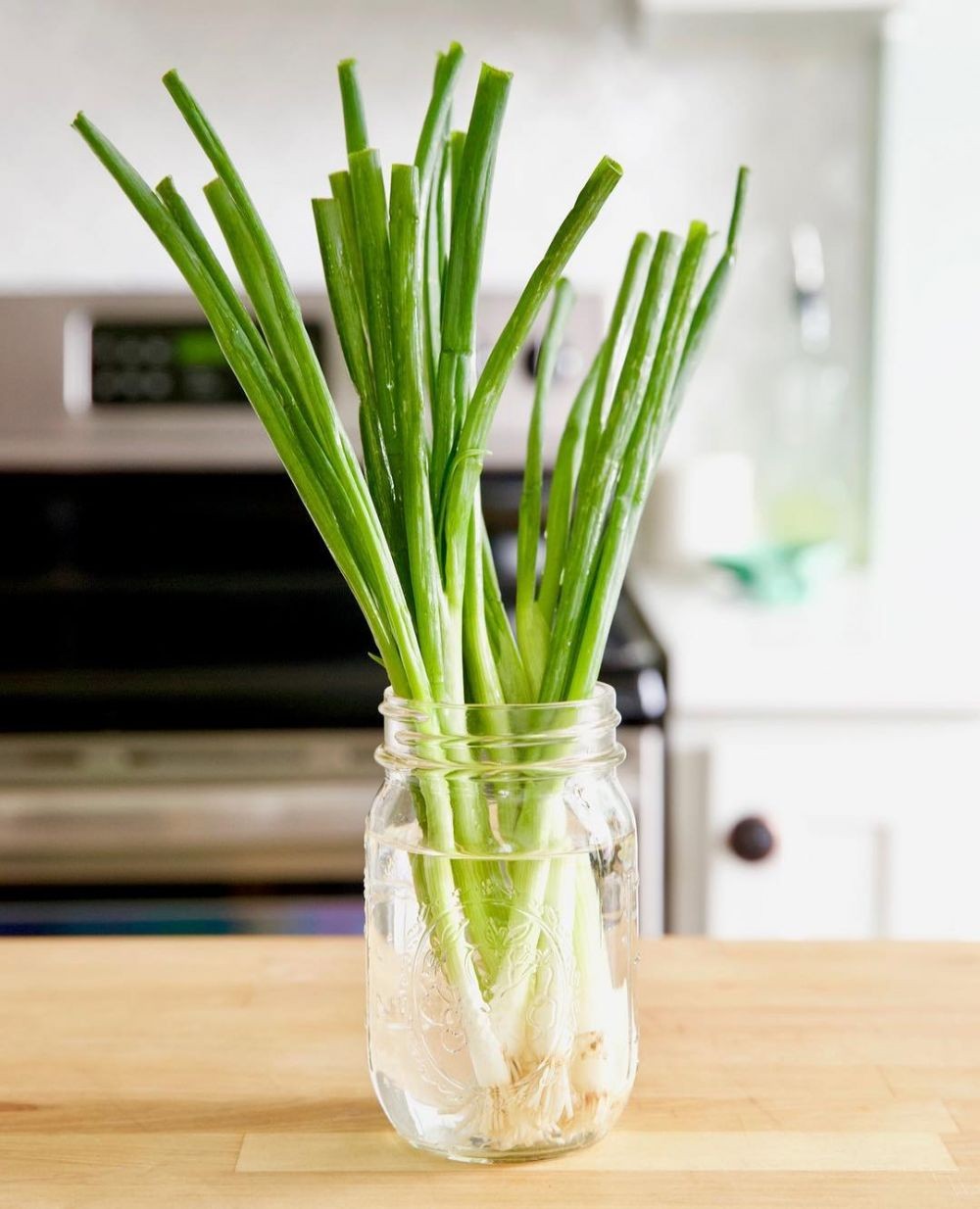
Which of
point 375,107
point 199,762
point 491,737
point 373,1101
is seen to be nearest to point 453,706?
point 491,737

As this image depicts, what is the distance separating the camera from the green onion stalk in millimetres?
476

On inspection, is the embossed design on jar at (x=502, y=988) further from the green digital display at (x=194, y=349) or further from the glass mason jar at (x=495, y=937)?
the green digital display at (x=194, y=349)

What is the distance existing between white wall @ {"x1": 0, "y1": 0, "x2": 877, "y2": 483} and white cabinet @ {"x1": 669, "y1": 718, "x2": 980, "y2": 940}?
82 cm

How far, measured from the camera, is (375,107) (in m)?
1.82

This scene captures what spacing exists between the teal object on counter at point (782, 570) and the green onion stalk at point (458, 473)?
48.8 inches

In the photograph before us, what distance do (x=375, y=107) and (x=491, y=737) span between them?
60.3 inches

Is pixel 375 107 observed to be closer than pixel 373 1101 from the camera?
No

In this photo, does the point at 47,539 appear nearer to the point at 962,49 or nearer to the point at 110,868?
the point at 110,868

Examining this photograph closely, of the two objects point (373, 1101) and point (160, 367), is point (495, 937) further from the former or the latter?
point (160, 367)

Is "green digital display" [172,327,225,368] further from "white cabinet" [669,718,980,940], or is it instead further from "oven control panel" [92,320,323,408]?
"white cabinet" [669,718,980,940]

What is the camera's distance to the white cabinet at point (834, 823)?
4.20 ft

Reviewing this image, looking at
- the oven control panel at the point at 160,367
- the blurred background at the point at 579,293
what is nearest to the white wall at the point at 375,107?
the blurred background at the point at 579,293

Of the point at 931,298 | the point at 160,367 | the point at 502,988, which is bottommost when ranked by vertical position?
the point at 502,988

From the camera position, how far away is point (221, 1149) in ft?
1.69
